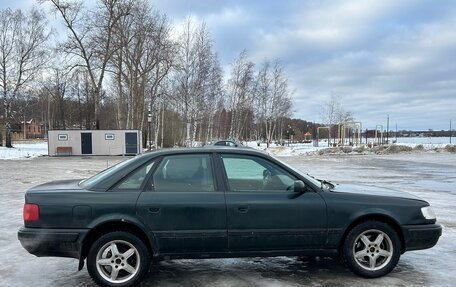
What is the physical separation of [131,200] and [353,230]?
2526 mm

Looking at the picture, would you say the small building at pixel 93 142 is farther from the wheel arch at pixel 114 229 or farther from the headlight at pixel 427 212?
the headlight at pixel 427 212

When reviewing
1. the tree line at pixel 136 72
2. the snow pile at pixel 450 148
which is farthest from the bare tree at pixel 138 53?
the snow pile at pixel 450 148

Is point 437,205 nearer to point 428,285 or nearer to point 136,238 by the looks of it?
point 428,285

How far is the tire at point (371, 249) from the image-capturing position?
16.0 ft

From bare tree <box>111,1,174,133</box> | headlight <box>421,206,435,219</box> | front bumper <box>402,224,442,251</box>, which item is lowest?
front bumper <box>402,224,442,251</box>

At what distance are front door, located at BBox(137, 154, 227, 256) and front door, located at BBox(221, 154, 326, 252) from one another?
0.45ft

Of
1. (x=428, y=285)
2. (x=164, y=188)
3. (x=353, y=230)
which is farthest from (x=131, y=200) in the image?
(x=428, y=285)

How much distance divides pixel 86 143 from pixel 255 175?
3356 cm

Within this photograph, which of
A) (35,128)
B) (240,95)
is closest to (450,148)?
(240,95)

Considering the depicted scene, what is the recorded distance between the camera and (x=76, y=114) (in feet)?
249

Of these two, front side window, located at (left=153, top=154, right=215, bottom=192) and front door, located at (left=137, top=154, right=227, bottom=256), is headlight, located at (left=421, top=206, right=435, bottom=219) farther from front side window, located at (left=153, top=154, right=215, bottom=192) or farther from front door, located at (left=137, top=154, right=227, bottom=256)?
front side window, located at (left=153, top=154, right=215, bottom=192)

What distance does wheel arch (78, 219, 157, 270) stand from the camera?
4566mm

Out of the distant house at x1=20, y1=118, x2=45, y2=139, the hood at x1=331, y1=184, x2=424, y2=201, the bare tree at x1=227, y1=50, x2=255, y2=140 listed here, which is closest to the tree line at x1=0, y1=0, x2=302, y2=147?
the bare tree at x1=227, y1=50, x2=255, y2=140

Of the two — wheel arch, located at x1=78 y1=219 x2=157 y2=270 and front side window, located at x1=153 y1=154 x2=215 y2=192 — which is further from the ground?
front side window, located at x1=153 y1=154 x2=215 y2=192
